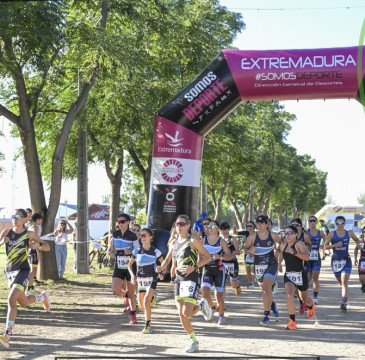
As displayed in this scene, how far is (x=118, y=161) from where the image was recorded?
24.8 m

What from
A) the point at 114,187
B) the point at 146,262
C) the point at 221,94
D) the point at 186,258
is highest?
the point at 221,94

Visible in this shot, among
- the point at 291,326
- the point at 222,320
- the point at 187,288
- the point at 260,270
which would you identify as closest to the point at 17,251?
the point at 187,288

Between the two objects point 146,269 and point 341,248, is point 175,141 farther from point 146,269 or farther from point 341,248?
point 146,269

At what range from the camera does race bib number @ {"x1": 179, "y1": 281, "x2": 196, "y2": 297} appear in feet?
30.4

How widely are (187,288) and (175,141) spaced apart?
880 cm

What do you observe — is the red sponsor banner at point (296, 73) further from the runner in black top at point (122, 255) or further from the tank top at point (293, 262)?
the tank top at point (293, 262)

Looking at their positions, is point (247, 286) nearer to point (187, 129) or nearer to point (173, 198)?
point (173, 198)

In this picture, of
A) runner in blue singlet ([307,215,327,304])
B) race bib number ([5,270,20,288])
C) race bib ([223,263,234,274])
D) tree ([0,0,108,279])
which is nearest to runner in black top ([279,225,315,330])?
runner in blue singlet ([307,215,327,304])

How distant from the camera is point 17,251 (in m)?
9.62

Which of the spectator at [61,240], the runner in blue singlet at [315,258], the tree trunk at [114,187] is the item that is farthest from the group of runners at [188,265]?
the tree trunk at [114,187]

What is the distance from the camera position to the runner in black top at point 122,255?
467 inches

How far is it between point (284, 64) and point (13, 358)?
10919mm

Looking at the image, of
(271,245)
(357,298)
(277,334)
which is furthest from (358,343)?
(357,298)

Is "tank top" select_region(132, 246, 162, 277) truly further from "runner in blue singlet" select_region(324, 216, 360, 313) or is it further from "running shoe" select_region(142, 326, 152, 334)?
"runner in blue singlet" select_region(324, 216, 360, 313)
